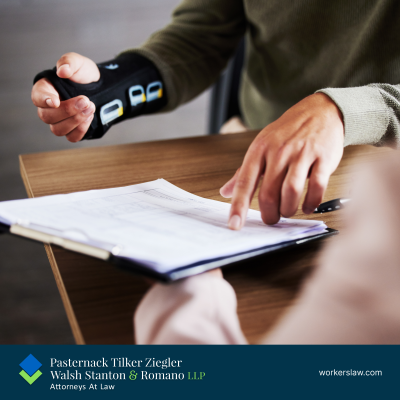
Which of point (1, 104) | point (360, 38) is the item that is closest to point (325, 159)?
point (360, 38)

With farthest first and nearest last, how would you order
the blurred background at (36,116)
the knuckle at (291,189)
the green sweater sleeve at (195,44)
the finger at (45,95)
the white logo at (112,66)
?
1. the blurred background at (36,116)
2. the green sweater sleeve at (195,44)
3. the white logo at (112,66)
4. the finger at (45,95)
5. the knuckle at (291,189)

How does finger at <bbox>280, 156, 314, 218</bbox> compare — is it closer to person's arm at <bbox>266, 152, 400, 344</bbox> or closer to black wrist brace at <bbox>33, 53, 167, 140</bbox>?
person's arm at <bbox>266, 152, 400, 344</bbox>

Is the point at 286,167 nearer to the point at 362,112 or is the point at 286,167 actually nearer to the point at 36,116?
the point at 362,112

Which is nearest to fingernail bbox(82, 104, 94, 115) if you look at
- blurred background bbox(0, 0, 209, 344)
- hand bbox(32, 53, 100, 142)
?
hand bbox(32, 53, 100, 142)

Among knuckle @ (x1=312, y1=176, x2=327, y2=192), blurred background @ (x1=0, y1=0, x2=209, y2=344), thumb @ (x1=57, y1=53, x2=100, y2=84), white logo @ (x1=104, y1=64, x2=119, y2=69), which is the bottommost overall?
blurred background @ (x1=0, y1=0, x2=209, y2=344)

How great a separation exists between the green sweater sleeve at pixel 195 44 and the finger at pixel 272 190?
421mm

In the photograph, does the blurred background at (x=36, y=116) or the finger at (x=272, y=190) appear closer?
the finger at (x=272, y=190)

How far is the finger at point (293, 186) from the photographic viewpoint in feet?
1.12

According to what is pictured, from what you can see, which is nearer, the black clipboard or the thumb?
the black clipboard

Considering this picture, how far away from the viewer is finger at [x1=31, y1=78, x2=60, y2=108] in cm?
52

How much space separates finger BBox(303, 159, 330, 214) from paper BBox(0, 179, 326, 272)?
27mm

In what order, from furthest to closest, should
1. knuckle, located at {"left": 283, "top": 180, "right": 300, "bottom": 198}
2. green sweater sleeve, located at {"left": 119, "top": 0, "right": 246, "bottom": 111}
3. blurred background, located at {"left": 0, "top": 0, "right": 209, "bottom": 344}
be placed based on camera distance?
1. blurred background, located at {"left": 0, "top": 0, "right": 209, "bottom": 344}
2. green sweater sleeve, located at {"left": 119, "top": 0, "right": 246, "bottom": 111}
3. knuckle, located at {"left": 283, "top": 180, "right": 300, "bottom": 198}

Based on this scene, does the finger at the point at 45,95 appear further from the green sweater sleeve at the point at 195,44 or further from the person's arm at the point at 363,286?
the person's arm at the point at 363,286

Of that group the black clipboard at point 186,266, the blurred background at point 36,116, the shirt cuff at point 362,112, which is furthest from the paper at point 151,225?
the blurred background at point 36,116
